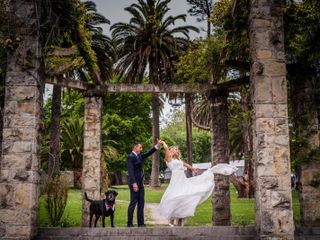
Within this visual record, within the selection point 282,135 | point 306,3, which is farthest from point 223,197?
point 306,3

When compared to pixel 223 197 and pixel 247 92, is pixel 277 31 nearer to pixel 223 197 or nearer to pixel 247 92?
pixel 247 92

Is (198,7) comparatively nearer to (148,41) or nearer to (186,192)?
(148,41)

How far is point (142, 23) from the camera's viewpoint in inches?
898

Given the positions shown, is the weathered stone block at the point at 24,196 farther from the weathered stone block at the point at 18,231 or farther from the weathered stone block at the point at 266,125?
the weathered stone block at the point at 266,125

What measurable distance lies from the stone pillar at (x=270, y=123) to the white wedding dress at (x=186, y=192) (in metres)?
2.09

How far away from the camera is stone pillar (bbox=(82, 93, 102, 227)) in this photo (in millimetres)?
11883

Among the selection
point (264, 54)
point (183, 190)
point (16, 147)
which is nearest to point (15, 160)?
point (16, 147)

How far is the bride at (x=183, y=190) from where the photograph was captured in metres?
9.23

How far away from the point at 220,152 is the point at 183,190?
290cm

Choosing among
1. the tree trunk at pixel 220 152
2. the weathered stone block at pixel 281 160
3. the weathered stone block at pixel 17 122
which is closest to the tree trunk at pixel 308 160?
the tree trunk at pixel 220 152

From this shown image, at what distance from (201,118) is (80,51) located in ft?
74.0

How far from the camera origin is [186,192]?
9367mm

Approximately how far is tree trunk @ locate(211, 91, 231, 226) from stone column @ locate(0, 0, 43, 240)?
5980 mm

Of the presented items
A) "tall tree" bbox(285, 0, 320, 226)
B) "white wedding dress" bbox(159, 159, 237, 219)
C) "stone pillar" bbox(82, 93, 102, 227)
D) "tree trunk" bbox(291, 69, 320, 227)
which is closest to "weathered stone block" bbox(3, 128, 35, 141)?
"white wedding dress" bbox(159, 159, 237, 219)
